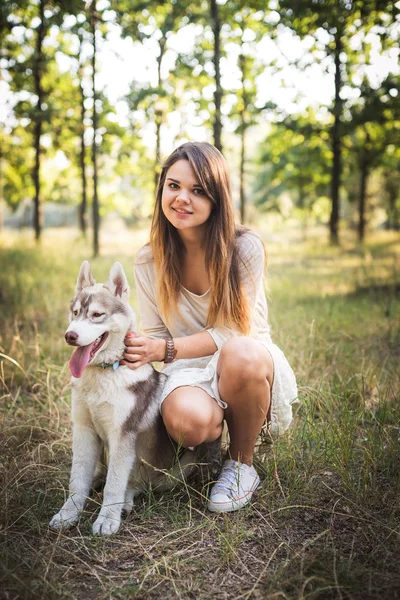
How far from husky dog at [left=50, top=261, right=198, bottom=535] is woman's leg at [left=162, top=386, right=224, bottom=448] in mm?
122

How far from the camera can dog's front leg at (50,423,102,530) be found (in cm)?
232

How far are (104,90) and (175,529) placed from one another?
1290 cm

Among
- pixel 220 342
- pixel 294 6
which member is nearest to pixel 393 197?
pixel 294 6

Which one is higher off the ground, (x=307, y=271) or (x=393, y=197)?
(x=393, y=197)

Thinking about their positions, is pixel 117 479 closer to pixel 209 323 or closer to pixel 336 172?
pixel 209 323

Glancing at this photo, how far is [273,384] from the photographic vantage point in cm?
253

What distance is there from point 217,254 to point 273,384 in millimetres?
787

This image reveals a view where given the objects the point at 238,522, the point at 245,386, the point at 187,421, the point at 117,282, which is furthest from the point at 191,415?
the point at 117,282

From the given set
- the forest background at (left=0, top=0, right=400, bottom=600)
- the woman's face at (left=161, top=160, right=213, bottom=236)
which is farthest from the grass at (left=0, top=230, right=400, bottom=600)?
the woman's face at (left=161, top=160, right=213, bottom=236)

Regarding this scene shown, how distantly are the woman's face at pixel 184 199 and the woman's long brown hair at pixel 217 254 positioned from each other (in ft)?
0.13

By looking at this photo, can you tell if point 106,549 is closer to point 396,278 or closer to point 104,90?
point 396,278

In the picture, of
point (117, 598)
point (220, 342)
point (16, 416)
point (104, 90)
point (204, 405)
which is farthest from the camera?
point (104, 90)

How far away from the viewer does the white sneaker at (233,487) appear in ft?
7.60

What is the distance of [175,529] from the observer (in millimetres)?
2197
